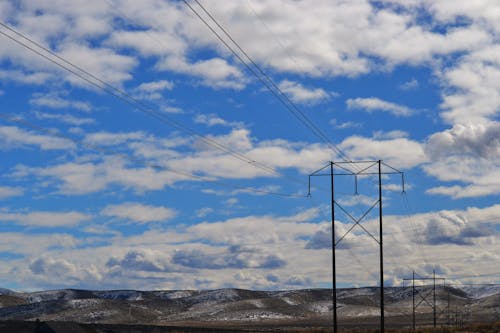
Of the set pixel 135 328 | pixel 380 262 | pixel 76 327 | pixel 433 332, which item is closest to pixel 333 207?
pixel 380 262

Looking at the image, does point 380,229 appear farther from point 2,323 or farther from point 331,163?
point 2,323

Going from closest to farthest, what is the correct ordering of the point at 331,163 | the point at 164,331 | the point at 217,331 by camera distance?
the point at 331,163 < the point at 217,331 < the point at 164,331

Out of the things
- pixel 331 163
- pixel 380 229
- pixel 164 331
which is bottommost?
pixel 164 331

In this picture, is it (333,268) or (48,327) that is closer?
(48,327)

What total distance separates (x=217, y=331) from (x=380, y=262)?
57247 mm

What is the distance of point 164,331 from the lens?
121125 millimetres

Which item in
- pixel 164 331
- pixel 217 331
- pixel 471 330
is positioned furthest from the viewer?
pixel 164 331

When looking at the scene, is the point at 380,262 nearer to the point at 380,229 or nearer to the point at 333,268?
the point at 380,229

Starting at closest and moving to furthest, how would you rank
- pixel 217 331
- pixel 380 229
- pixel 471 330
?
pixel 380 229
pixel 471 330
pixel 217 331

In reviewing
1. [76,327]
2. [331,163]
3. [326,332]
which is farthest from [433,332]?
[76,327]

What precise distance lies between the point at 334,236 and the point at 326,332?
74.4 meters

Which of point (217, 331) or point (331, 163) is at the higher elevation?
point (331, 163)

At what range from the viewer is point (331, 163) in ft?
185

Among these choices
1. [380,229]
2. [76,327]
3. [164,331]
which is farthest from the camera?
[164,331]
